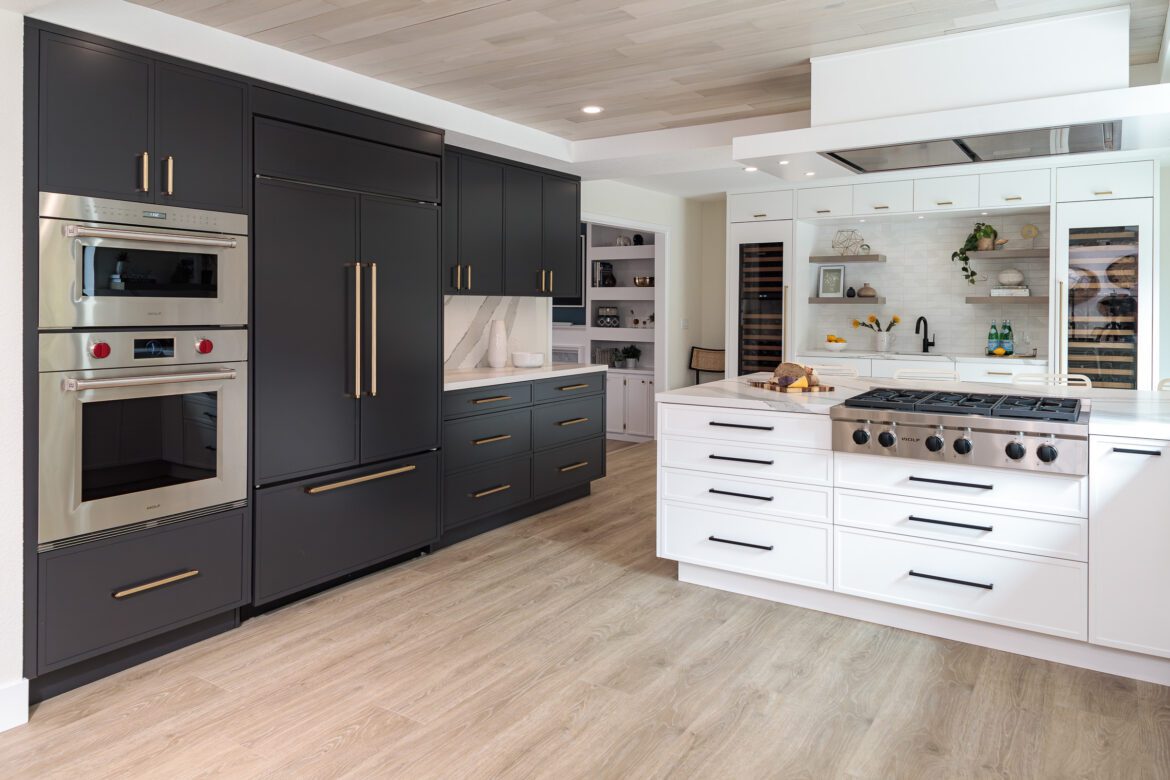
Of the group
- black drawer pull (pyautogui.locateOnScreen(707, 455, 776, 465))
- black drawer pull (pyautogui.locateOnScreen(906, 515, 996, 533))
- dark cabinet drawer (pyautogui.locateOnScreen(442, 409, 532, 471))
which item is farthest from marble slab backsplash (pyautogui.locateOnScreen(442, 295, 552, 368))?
black drawer pull (pyautogui.locateOnScreen(906, 515, 996, 533))

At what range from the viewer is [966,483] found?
298 cm

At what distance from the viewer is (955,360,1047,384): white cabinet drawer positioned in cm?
576

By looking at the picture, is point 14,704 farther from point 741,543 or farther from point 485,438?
point 741,543

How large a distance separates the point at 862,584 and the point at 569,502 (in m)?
2.48

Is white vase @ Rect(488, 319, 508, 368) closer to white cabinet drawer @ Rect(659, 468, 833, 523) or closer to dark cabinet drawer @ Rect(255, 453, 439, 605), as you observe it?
dark cabinet drawer @ Rect(255, 453, 439, 605)

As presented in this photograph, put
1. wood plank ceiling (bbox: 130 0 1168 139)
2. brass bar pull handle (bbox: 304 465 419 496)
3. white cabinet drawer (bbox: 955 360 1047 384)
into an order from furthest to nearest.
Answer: white cabinet drawer (bbox: 955 360 1047 384), brass bar pull handle (bbox: 304 465 419 496), wood plank ceiling (bbox: 130 0 1168 139)

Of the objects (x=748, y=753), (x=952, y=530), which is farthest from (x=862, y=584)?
(x=748, y=753)

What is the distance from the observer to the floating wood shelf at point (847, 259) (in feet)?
21.4

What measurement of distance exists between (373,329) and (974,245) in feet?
15.8

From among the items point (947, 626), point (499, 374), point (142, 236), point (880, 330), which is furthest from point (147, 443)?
point (880, 330)

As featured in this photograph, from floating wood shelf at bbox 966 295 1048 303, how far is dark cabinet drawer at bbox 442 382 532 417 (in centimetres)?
363

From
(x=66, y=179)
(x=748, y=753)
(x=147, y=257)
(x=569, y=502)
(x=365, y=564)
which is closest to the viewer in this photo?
(x=748, y=753)

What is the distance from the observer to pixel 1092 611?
108 inches

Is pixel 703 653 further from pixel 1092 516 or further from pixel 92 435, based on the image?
pixel 92 435
